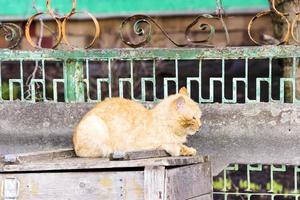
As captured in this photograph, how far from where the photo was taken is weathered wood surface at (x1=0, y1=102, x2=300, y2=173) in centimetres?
555

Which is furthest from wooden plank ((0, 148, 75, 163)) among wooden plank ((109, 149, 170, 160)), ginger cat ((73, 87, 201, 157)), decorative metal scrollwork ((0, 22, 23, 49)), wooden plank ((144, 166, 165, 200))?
decorative metal scrollwork ((0, 22, 23, 49))

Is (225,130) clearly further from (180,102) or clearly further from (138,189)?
(138,189)

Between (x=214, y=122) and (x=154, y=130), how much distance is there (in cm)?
68

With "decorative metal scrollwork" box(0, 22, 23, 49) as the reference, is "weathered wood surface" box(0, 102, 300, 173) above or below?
below

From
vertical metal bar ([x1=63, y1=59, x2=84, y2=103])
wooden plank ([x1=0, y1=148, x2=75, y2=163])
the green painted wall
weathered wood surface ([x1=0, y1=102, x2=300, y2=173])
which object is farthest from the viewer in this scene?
the green painted wall

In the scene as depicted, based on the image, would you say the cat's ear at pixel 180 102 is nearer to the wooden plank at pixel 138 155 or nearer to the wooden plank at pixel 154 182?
the wooden plank at pixel 138 155

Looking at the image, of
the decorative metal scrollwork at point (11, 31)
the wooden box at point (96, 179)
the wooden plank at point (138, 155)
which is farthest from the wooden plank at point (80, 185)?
the decorative metal scrollwork at point (11, 31)

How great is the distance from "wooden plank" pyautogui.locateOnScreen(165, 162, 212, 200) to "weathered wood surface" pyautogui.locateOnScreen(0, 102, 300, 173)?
0.50m

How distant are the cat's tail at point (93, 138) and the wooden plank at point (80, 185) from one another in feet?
1.46

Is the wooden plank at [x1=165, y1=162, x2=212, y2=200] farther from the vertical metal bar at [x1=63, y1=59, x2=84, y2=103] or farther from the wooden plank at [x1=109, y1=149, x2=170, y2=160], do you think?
the vertical metal bar at [x1=63, y1=59, x2=84, y2=103]

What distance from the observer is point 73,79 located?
19.2ft

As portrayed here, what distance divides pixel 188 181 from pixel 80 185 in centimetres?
62

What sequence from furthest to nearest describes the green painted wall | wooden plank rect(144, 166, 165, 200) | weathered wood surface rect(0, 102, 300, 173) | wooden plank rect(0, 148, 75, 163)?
the green painted wall, weathered wood surface rect(0, 102, 300, 173), wooden plank rect(0, 148, 75, 163), wooden plank rect(144, 166, 165, 200)

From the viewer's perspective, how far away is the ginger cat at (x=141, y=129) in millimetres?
5062
